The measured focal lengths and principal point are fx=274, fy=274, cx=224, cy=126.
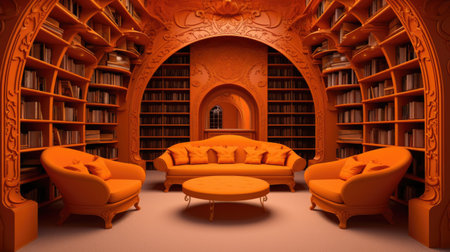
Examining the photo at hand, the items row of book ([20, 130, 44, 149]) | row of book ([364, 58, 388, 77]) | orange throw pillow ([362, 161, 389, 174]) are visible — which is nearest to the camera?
orange throw pillow ([362, 161, 389, 174])

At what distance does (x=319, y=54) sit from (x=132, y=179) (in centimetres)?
486

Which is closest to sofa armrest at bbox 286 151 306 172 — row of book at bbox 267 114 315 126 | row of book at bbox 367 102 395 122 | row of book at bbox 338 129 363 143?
row of book at bbox 367 102 395 122

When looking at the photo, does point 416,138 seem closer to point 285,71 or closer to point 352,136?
point 352,136

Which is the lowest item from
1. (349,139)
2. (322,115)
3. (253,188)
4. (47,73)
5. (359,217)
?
(359,217)

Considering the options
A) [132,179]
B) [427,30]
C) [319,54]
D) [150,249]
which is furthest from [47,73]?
[319,54]

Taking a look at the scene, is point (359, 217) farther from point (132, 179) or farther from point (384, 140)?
point (132, 179)

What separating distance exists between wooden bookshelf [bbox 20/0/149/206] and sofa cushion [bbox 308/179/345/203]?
3.36 meters

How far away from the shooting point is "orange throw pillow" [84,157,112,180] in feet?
11.3

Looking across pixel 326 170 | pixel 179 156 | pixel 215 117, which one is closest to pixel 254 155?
pixel 179 156

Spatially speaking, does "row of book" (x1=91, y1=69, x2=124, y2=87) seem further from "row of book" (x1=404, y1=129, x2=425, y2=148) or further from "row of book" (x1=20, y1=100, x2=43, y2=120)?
"row of book" (x1=404, y1=129, x2=425, y2=148)

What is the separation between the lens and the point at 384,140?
13.7ft

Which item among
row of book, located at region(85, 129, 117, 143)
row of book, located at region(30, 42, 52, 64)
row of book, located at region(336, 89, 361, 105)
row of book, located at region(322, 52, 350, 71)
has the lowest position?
row of book, located at region(85, 129, 117, 143)

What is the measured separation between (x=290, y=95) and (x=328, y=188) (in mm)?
4769

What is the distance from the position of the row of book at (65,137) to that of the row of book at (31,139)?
299mm
